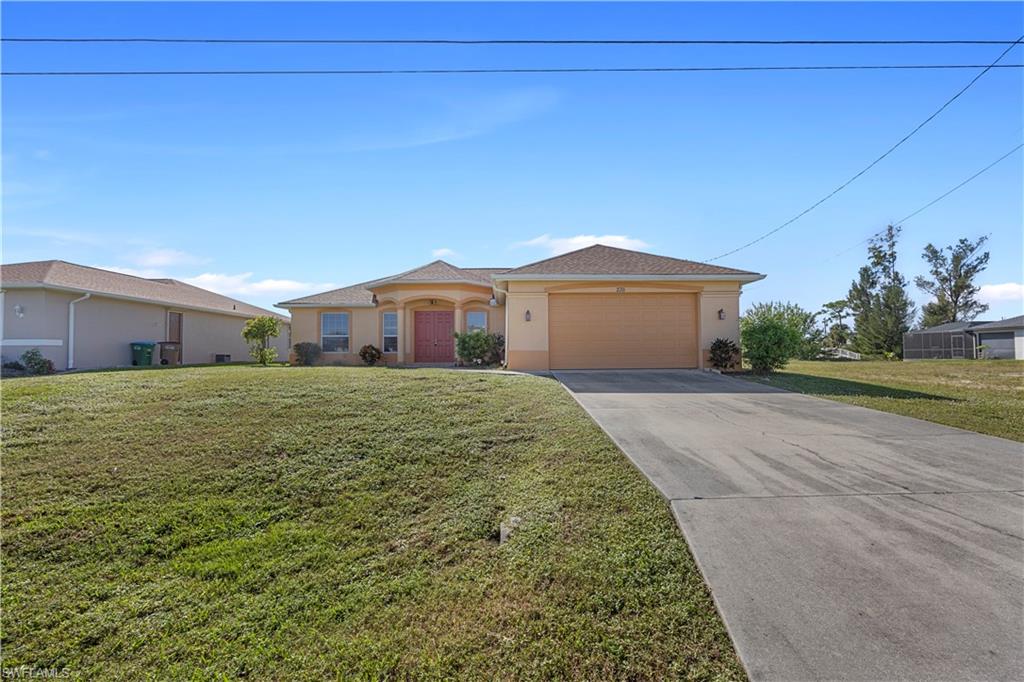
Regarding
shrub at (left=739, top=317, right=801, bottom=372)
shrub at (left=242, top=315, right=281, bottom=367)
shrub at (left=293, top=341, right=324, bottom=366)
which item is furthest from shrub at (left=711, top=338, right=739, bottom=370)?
shrub at (left=242, top=315, right=281, bottom=367)

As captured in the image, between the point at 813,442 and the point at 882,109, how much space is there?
9.89 meters

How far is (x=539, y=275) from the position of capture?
13.9 meters

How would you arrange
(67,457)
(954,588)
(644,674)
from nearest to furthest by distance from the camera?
(644,674), (954,588), (67,457)

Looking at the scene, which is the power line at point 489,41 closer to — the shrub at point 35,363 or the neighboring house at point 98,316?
the shrub at point 35,363

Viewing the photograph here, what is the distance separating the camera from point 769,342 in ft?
45.1

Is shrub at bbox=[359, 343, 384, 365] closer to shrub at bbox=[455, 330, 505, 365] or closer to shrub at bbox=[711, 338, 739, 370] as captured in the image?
shrub at bbox=[455, 330, 505, 365]

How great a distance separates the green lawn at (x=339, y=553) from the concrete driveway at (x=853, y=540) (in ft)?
1.05

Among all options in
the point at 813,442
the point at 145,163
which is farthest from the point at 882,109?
the point at 145,163

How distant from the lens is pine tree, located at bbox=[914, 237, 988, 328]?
38.2 m

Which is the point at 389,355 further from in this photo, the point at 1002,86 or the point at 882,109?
the point at 1002,86

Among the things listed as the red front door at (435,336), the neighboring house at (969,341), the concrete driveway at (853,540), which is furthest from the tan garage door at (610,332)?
the neighboring house at (969,341)

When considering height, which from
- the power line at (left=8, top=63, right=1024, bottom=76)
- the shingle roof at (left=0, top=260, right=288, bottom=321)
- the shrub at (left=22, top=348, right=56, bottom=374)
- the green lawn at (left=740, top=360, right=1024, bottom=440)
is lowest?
the green lawn at (left=740, top=360, right=1024, bottom=440)

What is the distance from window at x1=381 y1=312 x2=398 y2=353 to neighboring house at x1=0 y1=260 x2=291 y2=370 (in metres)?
8.32

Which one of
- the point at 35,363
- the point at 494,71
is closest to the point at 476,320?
the point at 494,71
